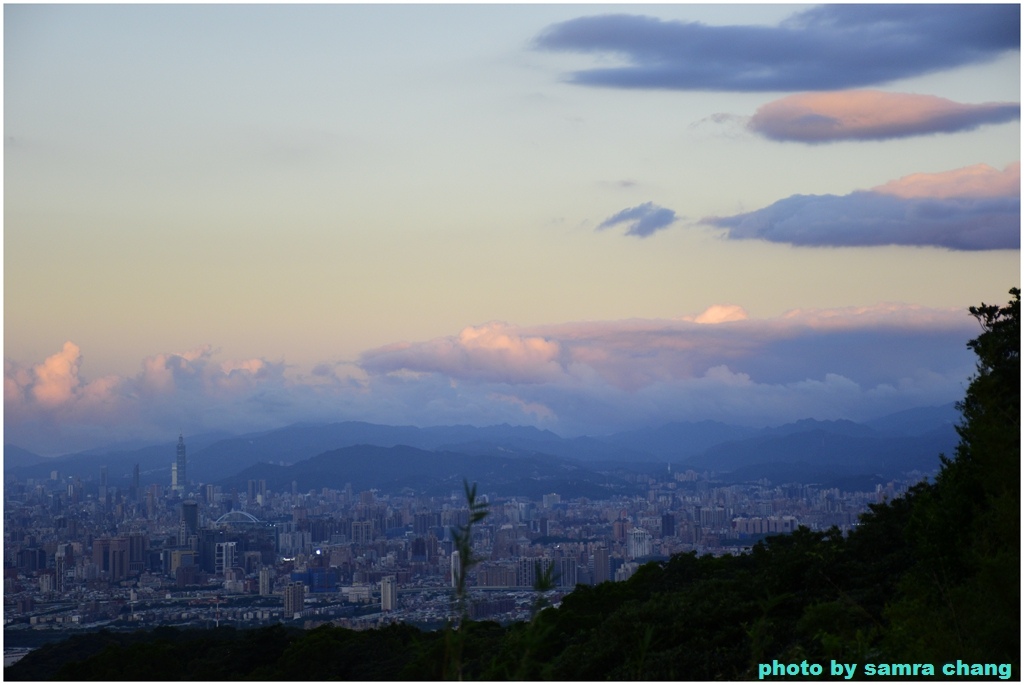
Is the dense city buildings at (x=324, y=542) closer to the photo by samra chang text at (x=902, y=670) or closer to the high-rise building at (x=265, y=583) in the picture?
the high-rise building at (x=265, y=583)

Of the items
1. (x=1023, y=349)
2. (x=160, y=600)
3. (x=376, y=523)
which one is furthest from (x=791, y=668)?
(x=376, y=523)

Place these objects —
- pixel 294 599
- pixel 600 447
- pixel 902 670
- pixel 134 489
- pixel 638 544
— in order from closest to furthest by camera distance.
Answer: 1. pixel 902 670
2. pixel 294 599
3. pixel 638 544
4. pixel 134 489
5. pixel 600 447

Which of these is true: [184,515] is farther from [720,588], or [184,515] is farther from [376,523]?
[720,588]

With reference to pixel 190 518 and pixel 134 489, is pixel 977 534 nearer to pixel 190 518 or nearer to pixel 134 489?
pixel 190 518

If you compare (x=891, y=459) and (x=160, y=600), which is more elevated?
(x=891, y=459)

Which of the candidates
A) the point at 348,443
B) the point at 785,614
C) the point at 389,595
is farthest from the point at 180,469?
the point at 785,614

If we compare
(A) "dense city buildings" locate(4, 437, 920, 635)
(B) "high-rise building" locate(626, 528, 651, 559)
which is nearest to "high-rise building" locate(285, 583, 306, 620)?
(A) "dense city buildings" locate(4, 437, 920, 635)
